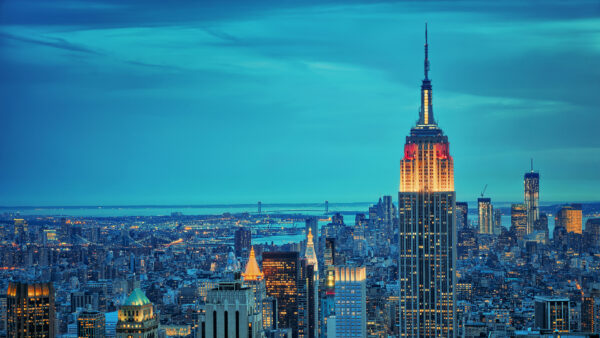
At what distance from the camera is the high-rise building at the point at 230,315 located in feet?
53.4

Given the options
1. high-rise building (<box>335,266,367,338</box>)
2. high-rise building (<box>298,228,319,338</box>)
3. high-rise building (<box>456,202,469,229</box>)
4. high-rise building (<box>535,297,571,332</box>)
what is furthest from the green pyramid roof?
high-rise building (<box>456,202,469,229</box>)

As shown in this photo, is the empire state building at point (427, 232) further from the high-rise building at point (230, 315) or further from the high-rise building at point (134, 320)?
the high-rise building at point (230, 315)

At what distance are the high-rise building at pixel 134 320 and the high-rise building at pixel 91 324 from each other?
422 cm

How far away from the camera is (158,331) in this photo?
61.9ft

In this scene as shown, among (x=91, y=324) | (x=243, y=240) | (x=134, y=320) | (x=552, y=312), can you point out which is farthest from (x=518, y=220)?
(x=134, y=320)

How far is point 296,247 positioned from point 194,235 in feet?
19.1

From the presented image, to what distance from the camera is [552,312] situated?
26578 millimetres

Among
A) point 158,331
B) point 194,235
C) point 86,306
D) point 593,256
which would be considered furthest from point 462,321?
point 158,331

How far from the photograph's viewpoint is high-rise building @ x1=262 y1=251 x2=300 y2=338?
2963cm

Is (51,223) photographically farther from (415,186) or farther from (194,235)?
(415,186)

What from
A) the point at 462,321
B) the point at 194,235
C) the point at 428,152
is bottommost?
the point at 462,321

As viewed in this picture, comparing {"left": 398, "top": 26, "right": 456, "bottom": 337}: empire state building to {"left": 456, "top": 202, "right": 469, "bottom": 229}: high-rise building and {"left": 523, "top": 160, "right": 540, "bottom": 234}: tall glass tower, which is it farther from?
{"left": 523, "top": 160, "right": 540, "bottom": 234}: tall glass tower

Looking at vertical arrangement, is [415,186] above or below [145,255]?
above

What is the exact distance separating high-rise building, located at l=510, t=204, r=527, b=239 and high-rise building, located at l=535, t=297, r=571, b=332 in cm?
587
